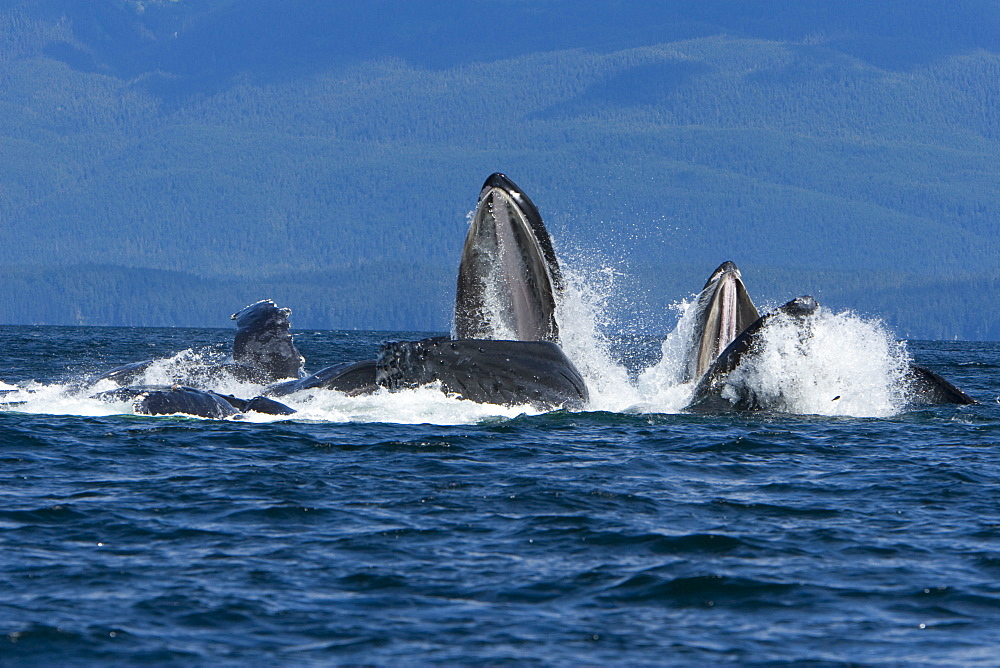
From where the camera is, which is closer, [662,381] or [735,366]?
[735,366]

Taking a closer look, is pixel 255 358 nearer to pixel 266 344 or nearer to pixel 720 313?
pixel 266 344

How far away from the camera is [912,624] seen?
8.70 m

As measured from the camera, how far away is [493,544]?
34.1ft

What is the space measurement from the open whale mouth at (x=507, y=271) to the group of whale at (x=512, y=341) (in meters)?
0.01

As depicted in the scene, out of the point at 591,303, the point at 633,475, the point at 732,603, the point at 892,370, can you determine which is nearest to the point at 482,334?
the point at 591,303

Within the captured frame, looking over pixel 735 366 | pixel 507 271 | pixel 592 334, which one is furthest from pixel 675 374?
pixel 507 271

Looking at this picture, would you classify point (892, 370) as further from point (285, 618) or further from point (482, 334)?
point (285, 618)

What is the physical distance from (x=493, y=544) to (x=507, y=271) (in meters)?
6.46

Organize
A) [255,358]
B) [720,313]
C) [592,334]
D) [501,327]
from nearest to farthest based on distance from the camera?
[720,313], [501,327], [592,334], [255,358]

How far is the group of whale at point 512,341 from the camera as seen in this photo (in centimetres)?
1644

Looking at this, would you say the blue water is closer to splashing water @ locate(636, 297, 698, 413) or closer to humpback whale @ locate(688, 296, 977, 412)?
humpback whale @ locate(688, 296, 977, 412)

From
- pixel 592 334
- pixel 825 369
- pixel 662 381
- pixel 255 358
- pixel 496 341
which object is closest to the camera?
pixel 496 341

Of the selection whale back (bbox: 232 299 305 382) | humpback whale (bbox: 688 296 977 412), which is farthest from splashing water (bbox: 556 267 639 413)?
whale back (bbox: 232 299 305 382)

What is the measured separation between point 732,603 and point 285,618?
109 inches
